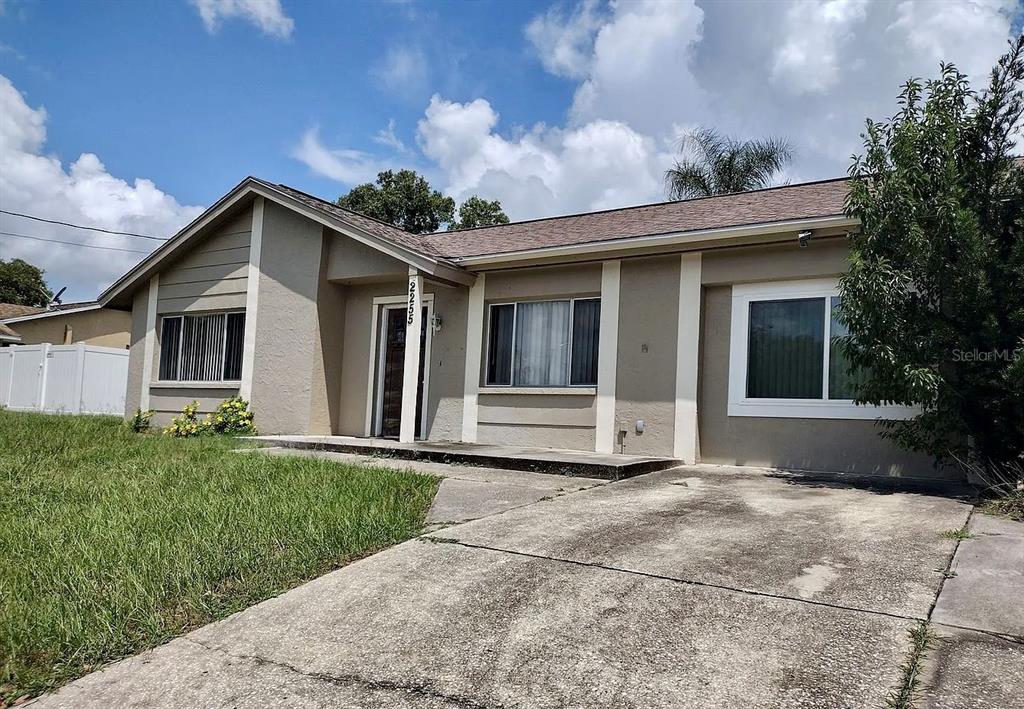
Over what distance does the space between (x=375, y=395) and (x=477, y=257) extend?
126 inches

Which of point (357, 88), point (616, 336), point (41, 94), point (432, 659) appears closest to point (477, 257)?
point (616, 336)

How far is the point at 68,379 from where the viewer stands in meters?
19.8

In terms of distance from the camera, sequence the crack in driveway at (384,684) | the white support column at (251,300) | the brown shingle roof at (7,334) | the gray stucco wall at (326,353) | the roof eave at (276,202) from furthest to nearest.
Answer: the brown shingle roof at (7,334)
the white support column at (251,300)
the gray stucco wall at (326,353)
the roof eave at (276,202)
the crack in driveway at (384,684)

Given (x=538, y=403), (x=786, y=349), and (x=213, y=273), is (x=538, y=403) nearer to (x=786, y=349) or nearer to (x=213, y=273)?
(x=786, y=349)

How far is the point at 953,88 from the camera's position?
7.18 m

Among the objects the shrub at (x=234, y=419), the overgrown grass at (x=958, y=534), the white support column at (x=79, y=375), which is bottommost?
the overgrown grass at (x=958, y=534)

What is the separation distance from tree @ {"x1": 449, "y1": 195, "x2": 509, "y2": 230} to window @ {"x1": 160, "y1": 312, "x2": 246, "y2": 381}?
71.5 ft

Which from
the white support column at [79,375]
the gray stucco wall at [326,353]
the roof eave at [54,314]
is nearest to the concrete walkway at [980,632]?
the gray stucco wall at [326,353]

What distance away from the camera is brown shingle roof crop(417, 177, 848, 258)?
31.1ft

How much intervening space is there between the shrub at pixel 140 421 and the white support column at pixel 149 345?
0.29m

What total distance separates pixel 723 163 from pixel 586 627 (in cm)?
2239

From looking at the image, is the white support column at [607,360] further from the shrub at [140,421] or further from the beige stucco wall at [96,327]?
the beige stucco wall at [96,327]

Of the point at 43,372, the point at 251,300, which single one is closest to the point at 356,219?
the point at 251,300

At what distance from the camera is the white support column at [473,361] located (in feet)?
37.0
